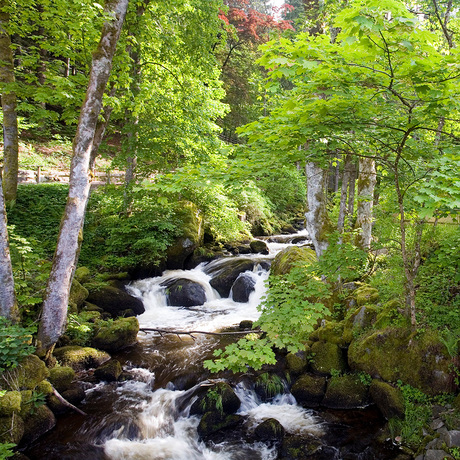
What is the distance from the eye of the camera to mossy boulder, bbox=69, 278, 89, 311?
25.1 ft

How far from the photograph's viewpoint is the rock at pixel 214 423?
17.4 feet

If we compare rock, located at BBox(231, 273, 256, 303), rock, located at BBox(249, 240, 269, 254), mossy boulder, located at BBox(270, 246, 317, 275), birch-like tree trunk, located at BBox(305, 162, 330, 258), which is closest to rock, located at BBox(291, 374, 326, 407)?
birch-like tree trunk, located at BBox(305, 162, 330, 258)

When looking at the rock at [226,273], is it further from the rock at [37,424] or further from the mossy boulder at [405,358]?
the rock at [37,424]

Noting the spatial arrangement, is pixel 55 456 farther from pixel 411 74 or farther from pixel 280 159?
pixel 411 74

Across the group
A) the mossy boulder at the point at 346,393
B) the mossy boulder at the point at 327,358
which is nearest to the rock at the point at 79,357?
the mossy boulder at the point at 327,358

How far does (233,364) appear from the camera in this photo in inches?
139

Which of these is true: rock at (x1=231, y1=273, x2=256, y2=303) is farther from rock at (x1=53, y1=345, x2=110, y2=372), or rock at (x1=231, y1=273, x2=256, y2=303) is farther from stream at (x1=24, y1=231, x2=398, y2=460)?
rock at (x1=53, y1=345, x2=110, y2=372)

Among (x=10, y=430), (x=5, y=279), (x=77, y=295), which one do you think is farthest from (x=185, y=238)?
(x=10, y=430)

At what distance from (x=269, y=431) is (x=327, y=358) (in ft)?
6.21

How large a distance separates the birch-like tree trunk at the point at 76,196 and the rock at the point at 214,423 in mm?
3048

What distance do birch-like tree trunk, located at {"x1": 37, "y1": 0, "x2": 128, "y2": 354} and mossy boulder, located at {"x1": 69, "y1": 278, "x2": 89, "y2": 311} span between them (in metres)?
1.87

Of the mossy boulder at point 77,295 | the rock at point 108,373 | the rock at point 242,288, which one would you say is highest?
the mossy boulder at point 77,295

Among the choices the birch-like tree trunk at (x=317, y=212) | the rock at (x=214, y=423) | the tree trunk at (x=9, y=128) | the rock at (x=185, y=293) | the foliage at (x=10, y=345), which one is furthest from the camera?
the rock at (x=185, y=293)

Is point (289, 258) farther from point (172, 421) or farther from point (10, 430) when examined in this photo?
point (10, 430)
